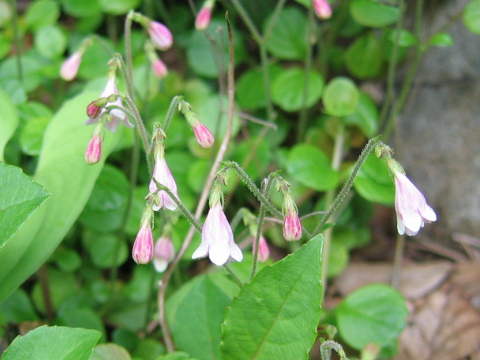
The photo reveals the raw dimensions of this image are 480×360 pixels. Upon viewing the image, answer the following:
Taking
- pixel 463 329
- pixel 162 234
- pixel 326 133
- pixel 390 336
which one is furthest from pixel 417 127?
pixel 162 234

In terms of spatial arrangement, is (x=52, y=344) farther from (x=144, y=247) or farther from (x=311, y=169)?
(x=311, y=169)

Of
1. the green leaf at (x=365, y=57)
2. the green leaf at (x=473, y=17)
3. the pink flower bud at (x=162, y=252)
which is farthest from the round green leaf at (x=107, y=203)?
the green leaf at (x=473, y=17)

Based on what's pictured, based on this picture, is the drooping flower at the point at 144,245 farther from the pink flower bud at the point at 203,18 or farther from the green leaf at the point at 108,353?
the pink flower bud at the point at 203,18

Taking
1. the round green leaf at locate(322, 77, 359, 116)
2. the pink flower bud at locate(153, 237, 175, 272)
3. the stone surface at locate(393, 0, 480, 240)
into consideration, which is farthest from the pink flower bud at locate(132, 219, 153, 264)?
the stone surface at locate(393, 0, 480, 240)

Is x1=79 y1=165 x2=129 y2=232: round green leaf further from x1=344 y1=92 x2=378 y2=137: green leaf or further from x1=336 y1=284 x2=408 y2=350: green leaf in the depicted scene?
x1=344 y1=92 x2=378 y2=137: green leaf

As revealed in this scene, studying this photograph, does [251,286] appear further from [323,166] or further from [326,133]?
[326,133]
